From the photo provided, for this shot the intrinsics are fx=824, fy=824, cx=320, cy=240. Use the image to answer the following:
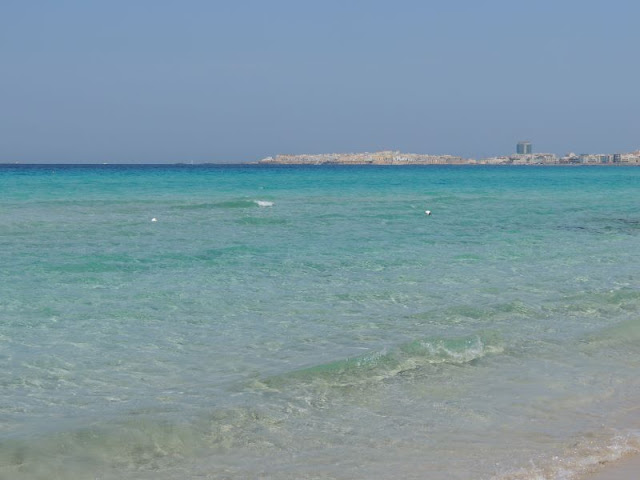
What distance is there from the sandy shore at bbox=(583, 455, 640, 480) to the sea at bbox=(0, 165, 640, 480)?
109 mm

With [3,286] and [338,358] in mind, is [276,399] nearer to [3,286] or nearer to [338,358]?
[338,358]

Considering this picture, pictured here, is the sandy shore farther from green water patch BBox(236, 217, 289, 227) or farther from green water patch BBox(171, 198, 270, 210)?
green water patch BBox(171, 198, 270, 210)

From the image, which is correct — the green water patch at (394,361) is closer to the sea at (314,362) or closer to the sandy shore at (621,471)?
the sea at (314,362)

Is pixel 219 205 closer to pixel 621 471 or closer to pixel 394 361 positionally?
pixel 394 361

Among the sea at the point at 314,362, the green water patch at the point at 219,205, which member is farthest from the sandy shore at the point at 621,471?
the green water patch at the point at 219,205

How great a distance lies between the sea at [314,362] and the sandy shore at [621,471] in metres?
0.11

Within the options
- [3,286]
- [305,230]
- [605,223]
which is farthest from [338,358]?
[605,223]

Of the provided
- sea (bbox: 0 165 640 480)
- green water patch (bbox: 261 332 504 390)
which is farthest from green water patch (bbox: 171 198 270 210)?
green water patch (bbox: 261 332 504 390)

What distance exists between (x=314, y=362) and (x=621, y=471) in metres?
3.37

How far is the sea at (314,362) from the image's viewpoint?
589 cm

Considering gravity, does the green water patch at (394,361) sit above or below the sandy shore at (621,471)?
above

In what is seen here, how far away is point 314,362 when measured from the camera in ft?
26.8

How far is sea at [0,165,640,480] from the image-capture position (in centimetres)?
589

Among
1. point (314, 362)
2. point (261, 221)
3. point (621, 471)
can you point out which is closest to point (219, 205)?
point (261, 221)
